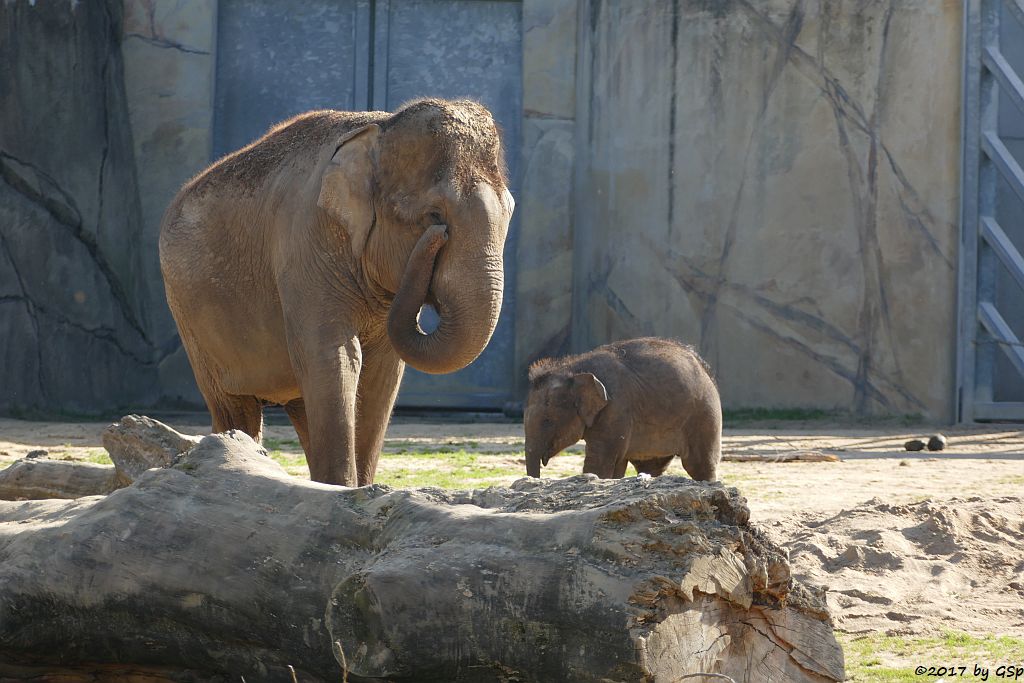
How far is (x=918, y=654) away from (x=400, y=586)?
1715 mm

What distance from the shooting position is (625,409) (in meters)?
6.81

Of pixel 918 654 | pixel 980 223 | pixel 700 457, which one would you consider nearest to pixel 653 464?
pixel 700 457

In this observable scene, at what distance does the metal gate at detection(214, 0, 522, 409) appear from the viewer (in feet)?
43.3

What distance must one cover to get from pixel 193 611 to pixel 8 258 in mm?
9075

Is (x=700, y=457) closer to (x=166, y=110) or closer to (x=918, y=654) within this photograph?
(x=918, y=654)

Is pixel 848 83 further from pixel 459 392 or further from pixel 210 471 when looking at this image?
pixel 210 471

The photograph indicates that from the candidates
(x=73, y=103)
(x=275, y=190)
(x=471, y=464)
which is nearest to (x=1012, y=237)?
(x=471, y=464)

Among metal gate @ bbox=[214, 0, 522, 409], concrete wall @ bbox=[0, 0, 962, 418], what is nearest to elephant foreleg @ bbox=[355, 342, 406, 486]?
concrete wall @ bbox=[0, 0, 962, 418]

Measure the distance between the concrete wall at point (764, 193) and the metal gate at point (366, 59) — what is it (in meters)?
0.33

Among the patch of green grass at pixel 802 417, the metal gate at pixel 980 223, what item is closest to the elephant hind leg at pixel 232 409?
the patch of green grass at pixel 802 417

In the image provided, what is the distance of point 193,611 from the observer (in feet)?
8.81

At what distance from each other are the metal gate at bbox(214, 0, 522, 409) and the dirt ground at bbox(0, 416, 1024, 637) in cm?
450

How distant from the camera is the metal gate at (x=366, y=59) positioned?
13.2 metres

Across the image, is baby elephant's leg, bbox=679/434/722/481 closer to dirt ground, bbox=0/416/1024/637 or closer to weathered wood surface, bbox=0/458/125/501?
dirt ground, bbox=0/416/1024/637
